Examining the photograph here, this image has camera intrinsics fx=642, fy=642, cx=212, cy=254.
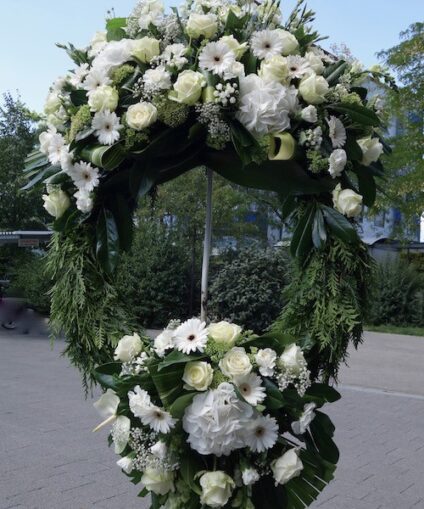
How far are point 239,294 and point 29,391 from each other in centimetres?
546

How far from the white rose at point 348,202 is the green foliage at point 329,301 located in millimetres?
132

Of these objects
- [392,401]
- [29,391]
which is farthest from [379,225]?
[29,391]

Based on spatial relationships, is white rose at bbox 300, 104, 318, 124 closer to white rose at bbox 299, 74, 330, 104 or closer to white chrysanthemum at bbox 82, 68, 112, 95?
white rose at bbox 299, 74, 330, 104

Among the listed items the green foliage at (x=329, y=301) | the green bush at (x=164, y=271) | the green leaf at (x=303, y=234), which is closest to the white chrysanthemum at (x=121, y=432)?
the green foliage at (x=329, y=301)

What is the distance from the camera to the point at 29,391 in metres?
8.06

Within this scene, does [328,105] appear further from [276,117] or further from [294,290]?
[294,290]

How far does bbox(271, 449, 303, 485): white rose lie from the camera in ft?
7.77

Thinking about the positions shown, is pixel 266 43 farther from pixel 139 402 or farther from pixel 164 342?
pixel 139 402

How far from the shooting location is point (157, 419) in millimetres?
2365

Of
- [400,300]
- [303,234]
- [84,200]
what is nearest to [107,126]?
[84,200]

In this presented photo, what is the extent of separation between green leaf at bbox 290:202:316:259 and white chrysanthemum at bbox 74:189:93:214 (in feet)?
2.80

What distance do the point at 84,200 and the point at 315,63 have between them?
109 centimetres

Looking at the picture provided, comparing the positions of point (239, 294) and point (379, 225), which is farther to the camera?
point (379, 225)

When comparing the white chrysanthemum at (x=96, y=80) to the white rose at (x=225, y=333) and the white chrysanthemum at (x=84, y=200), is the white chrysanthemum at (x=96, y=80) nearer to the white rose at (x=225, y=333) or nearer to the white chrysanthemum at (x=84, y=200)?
the white chrysanthemum at (x=84, y=200)
